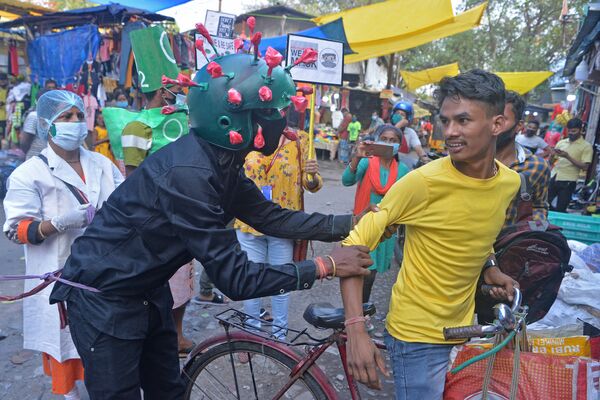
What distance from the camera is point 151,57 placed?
11.5 ft

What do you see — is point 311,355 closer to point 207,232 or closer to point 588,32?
point 207,232

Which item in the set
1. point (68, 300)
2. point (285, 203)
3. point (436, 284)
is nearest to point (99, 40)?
point (285, 203)

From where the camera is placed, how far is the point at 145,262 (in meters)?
1.77

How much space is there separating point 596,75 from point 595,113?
3734mm

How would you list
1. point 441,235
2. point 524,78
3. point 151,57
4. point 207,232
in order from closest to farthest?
point 207,232
point 441,235
point 151,57
point 524,78

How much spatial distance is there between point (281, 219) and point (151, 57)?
2.07 m

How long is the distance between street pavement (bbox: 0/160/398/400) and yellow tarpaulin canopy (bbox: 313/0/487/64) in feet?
13.9

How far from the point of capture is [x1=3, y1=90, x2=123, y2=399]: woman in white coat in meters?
2.41

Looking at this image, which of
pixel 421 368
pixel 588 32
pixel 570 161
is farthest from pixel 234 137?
pixel 588 32

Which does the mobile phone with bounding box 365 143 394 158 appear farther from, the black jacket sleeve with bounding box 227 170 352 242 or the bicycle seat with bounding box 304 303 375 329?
the bicycle seat with bounding box 304 303 375 329

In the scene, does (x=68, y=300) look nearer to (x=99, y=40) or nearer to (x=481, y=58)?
(x=99, y=40)

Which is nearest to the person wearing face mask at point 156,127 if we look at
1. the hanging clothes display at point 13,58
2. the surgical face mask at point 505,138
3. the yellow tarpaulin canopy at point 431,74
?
the surgical face mask at point 505,138

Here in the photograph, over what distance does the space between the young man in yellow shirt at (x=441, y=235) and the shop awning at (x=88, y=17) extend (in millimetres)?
9457

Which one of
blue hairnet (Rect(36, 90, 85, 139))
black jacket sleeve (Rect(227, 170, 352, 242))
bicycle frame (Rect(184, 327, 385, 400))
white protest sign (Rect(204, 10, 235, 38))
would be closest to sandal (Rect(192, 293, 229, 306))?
bicycle frame (Rect(184, 327, 385, 400))
